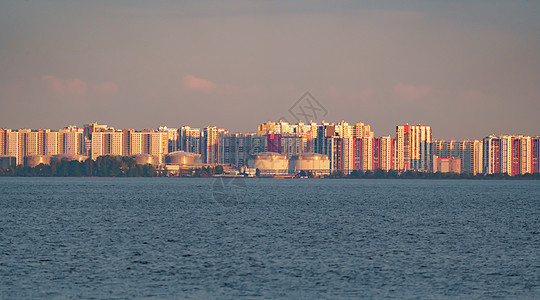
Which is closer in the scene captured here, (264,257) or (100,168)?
(264,257)

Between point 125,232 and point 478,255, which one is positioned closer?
point 478,255

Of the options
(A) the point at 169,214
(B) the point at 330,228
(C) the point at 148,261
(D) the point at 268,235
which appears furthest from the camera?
(A) the point at 169,214

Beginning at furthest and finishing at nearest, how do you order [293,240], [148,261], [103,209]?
1. [103,209]
2. [293,240]
3. [148,261]

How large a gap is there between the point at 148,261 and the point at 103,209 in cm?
3213

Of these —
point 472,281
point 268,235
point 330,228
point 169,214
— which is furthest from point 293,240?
point 169,214

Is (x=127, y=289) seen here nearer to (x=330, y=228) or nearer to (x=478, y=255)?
(x=478, y=255)

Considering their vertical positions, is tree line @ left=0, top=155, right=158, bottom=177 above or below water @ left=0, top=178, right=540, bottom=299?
above

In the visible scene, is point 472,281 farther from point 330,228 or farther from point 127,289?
point 330,228

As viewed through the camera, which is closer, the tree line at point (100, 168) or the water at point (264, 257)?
the water at point (264, 257)

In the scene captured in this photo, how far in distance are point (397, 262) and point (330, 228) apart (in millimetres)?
14317

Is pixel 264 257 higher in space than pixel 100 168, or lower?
lower

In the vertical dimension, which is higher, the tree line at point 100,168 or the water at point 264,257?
the tree line at point 100,168

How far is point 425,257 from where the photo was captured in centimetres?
2928

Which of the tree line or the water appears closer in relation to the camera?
the water
